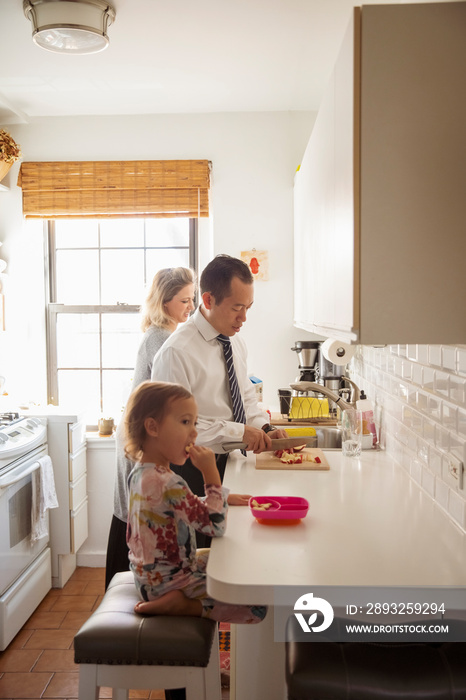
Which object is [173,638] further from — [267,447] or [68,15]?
[68,15]

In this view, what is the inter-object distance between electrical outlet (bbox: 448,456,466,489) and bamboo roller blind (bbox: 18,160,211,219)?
2.72 m

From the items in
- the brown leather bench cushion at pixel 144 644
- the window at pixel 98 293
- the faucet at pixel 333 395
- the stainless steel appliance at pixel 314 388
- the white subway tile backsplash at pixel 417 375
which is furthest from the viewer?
the window at pixel 98 293

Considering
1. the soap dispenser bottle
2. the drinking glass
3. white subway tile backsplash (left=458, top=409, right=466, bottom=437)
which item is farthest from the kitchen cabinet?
the soap dispenser bottle

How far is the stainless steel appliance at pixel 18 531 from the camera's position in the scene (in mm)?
2885

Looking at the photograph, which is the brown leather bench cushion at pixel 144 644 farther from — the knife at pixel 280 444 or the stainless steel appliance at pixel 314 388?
the stainless steel appliance at pixel 314 388

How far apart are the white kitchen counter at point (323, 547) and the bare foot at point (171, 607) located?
20 cm

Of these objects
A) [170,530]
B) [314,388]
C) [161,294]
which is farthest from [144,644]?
[161,294]

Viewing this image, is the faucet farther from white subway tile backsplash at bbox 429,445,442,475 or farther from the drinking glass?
white subway tile backsplash at bbox 429,445,442,475

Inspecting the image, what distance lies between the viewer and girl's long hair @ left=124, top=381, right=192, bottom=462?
1713 mm

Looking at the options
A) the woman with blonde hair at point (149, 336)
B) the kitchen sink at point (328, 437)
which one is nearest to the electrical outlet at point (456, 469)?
A: the kitchen sink at point (328, 437)

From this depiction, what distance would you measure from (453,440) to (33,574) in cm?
248

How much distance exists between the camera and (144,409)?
1719 mm

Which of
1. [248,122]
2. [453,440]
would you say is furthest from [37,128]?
[453,440]

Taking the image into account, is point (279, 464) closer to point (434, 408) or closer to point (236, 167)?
point (434, 408)
